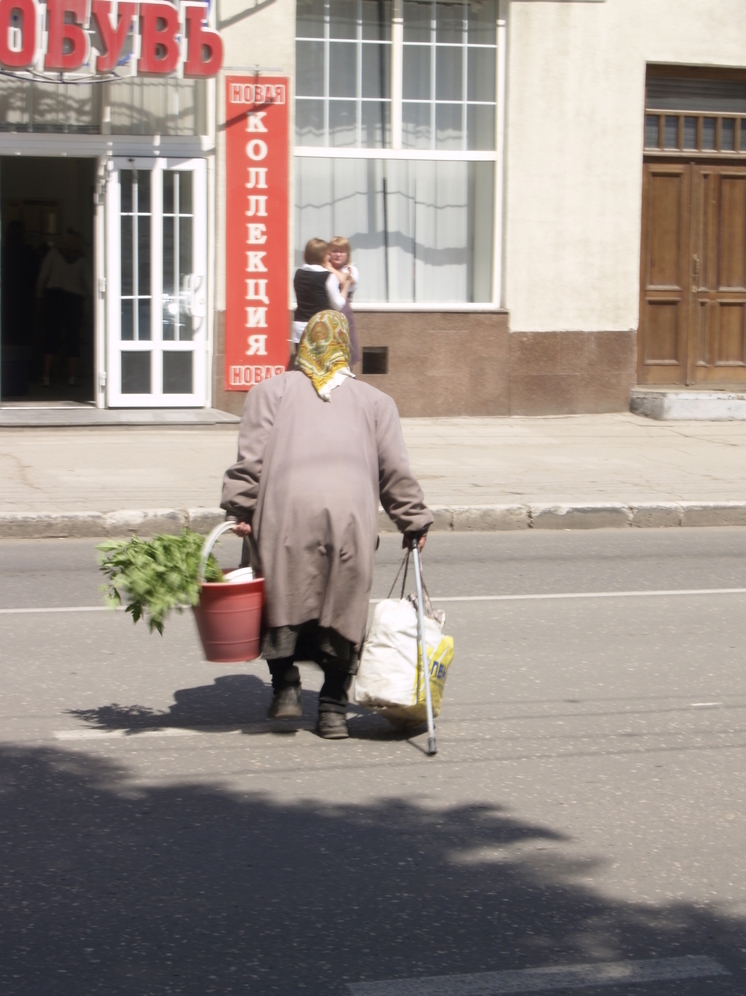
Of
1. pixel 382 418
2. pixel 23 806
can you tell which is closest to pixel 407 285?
pixel 382 418

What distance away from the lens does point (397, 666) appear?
5312 millimetres

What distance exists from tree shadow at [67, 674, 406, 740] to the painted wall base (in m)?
10.3

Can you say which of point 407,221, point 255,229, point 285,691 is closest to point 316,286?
point 285,691

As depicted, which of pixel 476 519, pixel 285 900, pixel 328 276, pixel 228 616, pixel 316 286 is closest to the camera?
pixel 285 900

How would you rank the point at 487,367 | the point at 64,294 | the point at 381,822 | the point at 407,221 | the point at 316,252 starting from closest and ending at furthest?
the point at 381,822
the point at 316,252
the point at 487,367
the point at 407,221
the point at 64,294

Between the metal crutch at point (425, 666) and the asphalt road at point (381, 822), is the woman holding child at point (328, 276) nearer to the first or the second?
the asphalt road at point (381, 822)

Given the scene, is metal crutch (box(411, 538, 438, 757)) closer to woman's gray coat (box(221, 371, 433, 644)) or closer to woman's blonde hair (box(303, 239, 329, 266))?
woman's gray coat (box(221, 371, 433, 644))

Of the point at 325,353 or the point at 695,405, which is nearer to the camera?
the point at 325,353

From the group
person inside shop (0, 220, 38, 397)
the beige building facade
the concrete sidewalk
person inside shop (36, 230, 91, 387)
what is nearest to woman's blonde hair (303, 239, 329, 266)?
the concrete sidewalk

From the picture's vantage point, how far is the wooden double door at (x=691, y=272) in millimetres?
16500

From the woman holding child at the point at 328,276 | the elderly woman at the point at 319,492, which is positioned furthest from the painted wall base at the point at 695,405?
the elderly woman at the point at 319,492

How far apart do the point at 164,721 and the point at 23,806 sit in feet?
3.57

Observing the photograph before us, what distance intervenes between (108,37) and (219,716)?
31.3 ft

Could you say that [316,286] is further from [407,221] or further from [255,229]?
[407,221]
